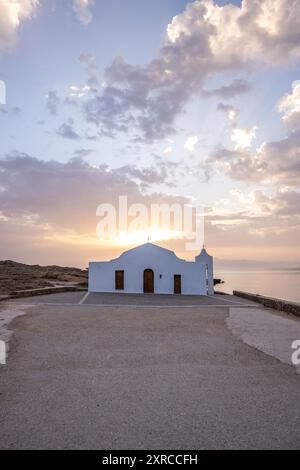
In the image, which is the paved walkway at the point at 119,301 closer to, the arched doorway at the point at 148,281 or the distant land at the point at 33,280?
the distant land at the point at 33,280

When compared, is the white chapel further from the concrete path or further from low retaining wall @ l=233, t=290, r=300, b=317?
the concrete path

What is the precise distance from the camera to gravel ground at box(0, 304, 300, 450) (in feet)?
13.2

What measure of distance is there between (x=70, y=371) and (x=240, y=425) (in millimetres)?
3252

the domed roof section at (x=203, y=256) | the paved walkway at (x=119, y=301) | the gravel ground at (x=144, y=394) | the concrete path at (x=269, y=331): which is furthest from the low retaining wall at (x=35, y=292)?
the concrete path at (x=269, y=331)

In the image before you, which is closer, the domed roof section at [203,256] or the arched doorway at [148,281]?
the arched doorway at [148,281]

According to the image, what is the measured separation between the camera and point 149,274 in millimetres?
29078

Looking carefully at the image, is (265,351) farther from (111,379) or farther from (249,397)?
(111,379)

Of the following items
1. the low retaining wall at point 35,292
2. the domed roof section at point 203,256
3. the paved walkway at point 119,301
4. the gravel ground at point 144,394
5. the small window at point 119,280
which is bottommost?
the gravel ground at point 144,394

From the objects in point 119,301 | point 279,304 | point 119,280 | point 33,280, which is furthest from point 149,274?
point 33,280

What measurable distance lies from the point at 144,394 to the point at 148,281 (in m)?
23.7

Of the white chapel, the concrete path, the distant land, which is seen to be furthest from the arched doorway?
the concrete path

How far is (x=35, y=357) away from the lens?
287 inches

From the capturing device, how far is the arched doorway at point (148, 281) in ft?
94.8

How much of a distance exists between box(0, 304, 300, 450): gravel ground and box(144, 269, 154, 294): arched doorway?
1926 cm
